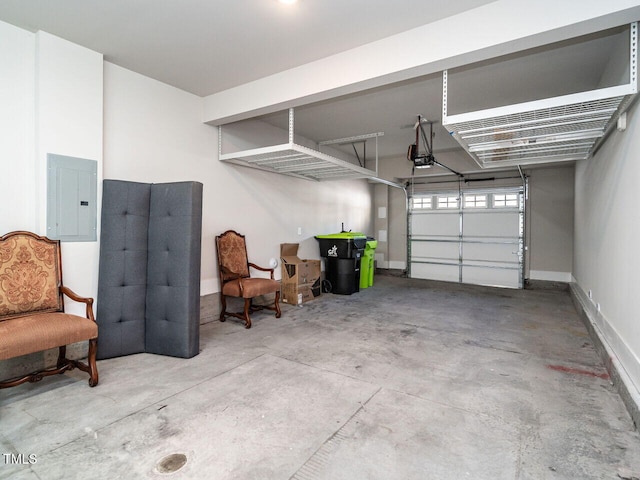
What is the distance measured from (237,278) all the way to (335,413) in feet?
8.15

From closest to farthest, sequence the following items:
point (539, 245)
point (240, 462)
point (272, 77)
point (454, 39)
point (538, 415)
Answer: point (240, 462)
point (538, 415)
point (454, 39)
point (272, 77)
point (539, 245)

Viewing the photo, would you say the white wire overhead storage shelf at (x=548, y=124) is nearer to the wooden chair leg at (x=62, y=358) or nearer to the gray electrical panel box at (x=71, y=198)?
the gray electrical panel box at (x=71, y=198)

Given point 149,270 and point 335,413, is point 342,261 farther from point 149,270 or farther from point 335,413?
point 335,413

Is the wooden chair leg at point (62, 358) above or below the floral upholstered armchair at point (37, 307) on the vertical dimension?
Result: below

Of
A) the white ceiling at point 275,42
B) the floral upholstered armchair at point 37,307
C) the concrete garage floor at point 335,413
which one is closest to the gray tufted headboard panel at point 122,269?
the concrete garage floor at point 335,413

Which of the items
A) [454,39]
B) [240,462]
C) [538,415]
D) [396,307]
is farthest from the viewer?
[396,307]

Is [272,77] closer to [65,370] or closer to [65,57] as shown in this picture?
[65,57]

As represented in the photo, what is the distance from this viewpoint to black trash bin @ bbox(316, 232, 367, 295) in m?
6.38

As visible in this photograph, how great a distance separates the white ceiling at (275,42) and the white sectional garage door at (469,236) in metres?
3.90

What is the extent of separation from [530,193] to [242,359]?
7255 millimetres

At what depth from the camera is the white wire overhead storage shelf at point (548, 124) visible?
2.42 m

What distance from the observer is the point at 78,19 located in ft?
8.72

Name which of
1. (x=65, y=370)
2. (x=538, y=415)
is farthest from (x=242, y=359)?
(x=538, y=415)

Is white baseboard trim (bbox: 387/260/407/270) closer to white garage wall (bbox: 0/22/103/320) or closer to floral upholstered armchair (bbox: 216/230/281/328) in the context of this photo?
floral upholstered armchair (bbox: 216/230/281/328)
